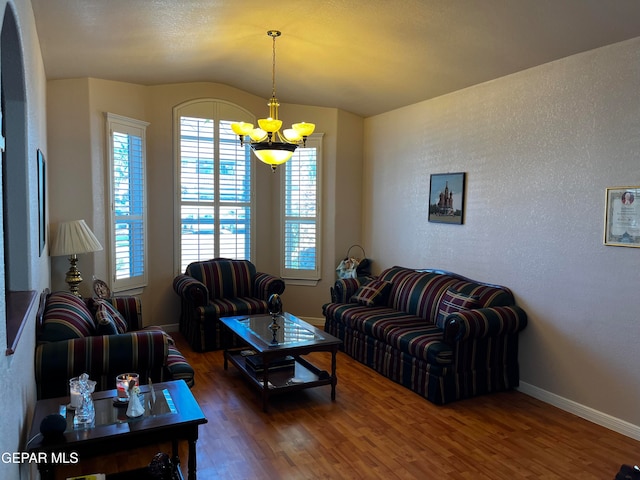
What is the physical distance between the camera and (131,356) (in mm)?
2990

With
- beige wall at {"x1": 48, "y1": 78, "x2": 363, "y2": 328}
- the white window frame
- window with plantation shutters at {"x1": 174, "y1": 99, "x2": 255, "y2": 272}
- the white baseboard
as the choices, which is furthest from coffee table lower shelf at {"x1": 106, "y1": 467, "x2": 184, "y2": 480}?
the white window frame

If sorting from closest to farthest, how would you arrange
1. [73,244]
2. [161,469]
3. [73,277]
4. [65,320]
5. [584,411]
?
[161,469] → [65,320] → [584,411] → [73,244] → [73,277]

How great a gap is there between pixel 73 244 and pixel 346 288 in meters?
2.75

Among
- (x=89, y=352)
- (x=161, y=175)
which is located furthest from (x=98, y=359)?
(x=161, y=175)

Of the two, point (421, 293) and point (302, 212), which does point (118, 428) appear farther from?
point (302, 212)

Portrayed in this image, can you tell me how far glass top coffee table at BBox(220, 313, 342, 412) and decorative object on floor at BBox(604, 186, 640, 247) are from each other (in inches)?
85.1

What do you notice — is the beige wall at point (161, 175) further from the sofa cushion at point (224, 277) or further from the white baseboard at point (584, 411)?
the white baseboard at point (584, 411)

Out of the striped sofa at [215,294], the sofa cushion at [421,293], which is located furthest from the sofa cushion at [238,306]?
the sofa cushion at [421,293]

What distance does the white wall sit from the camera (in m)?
3.36

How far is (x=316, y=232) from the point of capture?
6113mm

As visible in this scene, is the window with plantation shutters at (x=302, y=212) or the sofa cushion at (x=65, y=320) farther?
the window with plantation shutters at (x=302, y=212)

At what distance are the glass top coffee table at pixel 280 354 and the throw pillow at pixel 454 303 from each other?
2.91 ft

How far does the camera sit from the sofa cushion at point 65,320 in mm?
2922

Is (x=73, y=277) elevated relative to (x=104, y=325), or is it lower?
elevated
